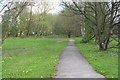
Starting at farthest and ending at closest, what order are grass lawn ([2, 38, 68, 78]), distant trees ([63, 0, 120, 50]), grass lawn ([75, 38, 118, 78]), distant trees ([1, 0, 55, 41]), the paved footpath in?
distant trees ([1, 0, 55, 41]), distant trees ([63, 0, 120, 50]), grass lawn ([75, 38, 118, 78]), grass lawn ([2, 38, 68, 78]), the paved footpath

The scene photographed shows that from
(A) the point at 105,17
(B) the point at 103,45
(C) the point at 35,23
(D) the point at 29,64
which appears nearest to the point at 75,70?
(D) the point at 29,64

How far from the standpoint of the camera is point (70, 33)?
111 metres

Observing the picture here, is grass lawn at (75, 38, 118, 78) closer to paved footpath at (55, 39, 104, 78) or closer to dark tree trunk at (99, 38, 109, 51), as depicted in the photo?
paved footpath at (55, 39, 104, 78)

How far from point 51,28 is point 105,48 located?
8610 cm

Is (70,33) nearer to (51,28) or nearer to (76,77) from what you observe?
(51,28)

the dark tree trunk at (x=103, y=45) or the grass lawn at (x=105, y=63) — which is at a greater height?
the dark tree trunk at (x=103, y=45)

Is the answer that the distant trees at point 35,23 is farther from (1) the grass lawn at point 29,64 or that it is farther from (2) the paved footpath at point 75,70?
(2) the paved footpath at point 75,70

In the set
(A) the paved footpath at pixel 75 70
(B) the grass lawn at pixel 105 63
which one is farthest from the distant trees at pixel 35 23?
(A) the paved footpath at pixel 75 70

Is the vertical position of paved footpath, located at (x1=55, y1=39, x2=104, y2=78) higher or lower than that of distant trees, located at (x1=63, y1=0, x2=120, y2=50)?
lower

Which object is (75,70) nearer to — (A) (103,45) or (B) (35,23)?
(A) (103,45)

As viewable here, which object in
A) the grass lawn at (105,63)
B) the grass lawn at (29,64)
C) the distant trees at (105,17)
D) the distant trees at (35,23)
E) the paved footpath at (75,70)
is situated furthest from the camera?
the distant trees at (35,23)

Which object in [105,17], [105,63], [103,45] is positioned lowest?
[105,63]

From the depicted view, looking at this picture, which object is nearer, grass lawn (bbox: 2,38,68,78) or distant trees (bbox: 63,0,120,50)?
grass lawn (bbox: 2,38,68,78)

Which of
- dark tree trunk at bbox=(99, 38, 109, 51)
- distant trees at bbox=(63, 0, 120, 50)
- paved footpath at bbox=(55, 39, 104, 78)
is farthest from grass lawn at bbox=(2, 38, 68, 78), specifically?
distant trees at bbox=(63, 0, 120, 50)
